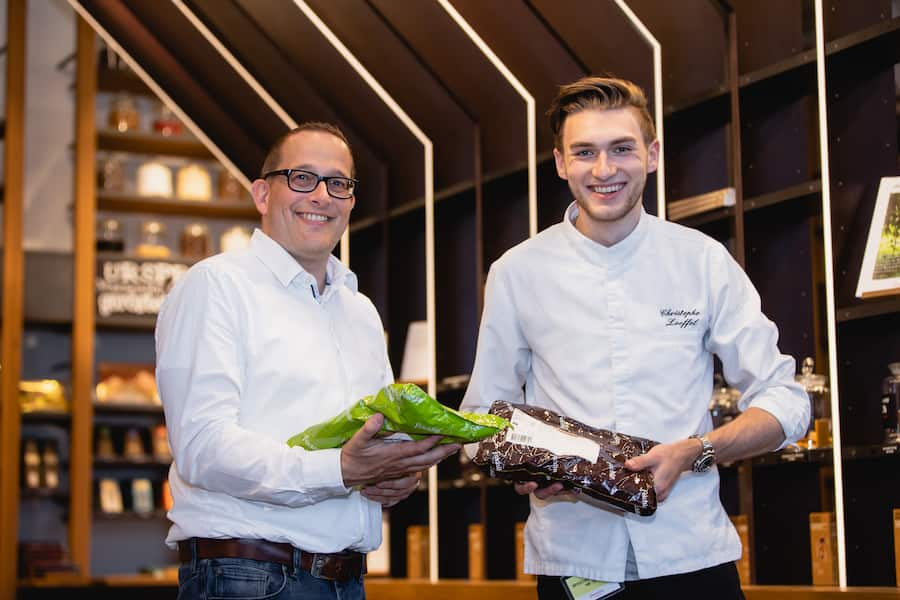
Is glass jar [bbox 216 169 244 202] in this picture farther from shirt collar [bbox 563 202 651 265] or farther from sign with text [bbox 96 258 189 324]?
shirt collar [bbox 563 202 651 265]

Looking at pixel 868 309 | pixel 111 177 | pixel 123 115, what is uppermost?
pixel 123 115

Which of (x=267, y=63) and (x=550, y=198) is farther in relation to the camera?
(x=267, y=63)

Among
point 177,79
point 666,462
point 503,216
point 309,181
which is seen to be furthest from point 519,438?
point 177,79

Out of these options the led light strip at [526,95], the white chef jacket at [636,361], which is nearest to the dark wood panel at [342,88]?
the led light strip at [526,95]

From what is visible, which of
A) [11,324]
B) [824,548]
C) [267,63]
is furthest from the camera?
[11,324]

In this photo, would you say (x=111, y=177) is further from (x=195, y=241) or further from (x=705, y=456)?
(x=705, y=456)

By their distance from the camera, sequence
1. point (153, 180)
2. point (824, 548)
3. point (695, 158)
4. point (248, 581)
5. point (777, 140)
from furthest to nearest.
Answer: point (153, 180) < point (695, 158) < point (777, 140) < point (824, 548) < point (248, 581)

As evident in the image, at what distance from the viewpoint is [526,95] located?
465cm

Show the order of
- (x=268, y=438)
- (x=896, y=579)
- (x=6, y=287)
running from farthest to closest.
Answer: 1. (x=6, y=287)
2. (x=896, y=579)
3. (x=268, y=438)

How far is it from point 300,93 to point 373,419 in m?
3.45

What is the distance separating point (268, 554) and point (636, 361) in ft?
2.62

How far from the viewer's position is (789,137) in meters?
3.90

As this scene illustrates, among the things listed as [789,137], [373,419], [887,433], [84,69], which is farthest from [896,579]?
[84,69]

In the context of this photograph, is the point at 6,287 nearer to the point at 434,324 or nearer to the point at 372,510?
the point at 434,324
